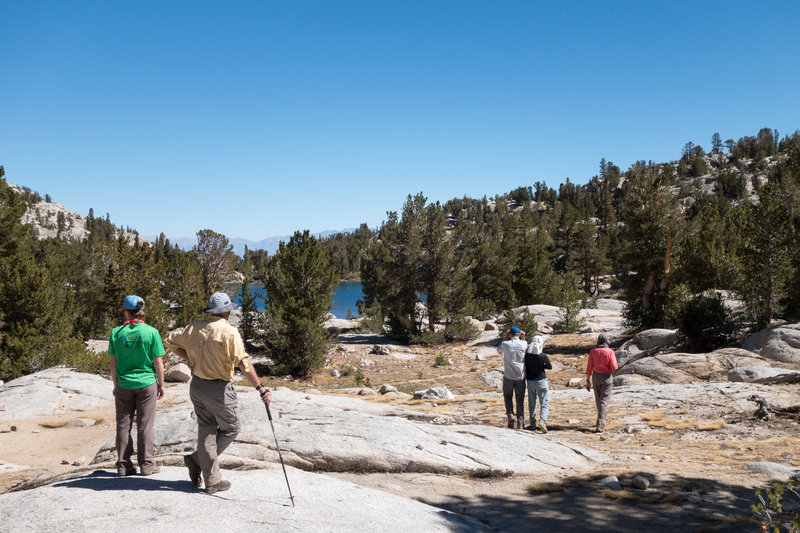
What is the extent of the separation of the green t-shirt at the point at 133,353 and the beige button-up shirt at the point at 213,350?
2.49 feet

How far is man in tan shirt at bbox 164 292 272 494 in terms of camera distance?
15.8ft

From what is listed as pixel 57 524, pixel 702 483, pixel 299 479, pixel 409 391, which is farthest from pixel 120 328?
pixel 409 391

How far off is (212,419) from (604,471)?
20.0ft

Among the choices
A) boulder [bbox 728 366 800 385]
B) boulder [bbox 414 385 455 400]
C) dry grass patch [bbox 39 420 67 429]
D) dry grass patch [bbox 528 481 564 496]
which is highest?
boulder [bbox 728 366 800 385]

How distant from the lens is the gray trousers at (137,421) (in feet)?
17.4

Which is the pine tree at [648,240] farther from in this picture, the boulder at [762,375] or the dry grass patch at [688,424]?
the dry grass patch at [688,424]

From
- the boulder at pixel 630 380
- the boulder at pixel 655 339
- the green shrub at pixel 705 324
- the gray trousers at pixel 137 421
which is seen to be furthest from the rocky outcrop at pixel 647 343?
the gray trousers at pixel 137 421

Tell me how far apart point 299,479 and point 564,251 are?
242ft

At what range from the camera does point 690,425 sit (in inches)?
406

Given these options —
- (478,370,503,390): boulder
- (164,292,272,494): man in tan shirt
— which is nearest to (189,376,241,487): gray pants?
(164,292,272,494): man in tan shirt

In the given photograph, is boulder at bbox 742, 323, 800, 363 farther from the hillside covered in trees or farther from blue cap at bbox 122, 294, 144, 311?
blue cap at bbox 122, 294, 144, 311

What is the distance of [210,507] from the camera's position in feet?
14.7

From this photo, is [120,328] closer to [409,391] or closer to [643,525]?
[643,525]

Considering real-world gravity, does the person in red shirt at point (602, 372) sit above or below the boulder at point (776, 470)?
above
